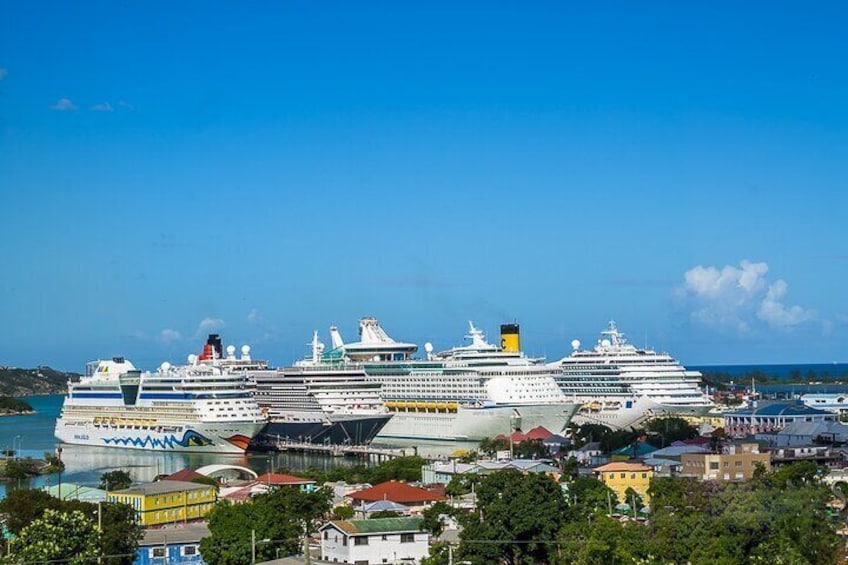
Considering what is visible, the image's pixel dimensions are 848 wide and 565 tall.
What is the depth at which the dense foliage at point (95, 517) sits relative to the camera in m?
26.8

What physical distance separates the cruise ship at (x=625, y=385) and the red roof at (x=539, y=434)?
→ 325 inches

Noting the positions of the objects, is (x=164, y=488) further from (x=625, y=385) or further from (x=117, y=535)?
(x=625, y=385)

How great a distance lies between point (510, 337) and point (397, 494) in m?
36.2

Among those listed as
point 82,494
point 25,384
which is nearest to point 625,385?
point 82,494

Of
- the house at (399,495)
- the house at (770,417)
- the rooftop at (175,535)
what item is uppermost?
the house at (770,417)

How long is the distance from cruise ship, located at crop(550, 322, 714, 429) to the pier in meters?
11.8

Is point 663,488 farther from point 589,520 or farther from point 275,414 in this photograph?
point 275,414

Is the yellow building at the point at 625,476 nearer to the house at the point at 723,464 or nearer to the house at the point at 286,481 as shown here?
the house at the point at 723,464

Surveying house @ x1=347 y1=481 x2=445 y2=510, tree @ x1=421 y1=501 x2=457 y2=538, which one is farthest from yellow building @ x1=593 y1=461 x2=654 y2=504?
tree @ x1=421 y1=501 x2=457 y2=538

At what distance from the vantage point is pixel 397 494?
1368 inches

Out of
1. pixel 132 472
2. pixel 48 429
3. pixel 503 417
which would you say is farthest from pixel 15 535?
pixel 48 429

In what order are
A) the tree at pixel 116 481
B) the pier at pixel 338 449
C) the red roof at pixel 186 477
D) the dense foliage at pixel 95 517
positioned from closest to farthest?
the dense foliage at pixel 95 517 → the red roof at pixel 186 477 → the tree at pixel 116 481 → the pier at pixel 338 449

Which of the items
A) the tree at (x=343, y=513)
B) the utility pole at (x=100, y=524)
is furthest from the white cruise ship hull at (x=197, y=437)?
the utility pole at (x=100, y=524)

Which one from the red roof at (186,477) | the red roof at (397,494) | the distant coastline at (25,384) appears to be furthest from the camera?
the distant coastline at (25,384)
